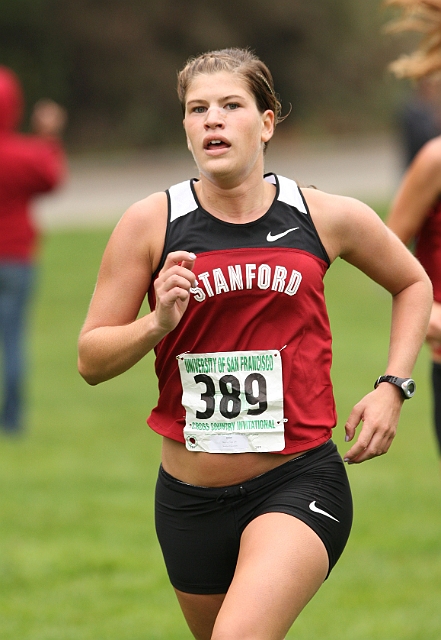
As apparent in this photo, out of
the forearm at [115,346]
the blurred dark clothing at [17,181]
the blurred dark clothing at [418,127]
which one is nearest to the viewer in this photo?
the forearm at [115,346]

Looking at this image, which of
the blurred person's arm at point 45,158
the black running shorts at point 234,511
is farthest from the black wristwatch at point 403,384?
the blurred person's arm at point 45,158

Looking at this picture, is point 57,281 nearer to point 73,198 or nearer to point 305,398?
point 73,198

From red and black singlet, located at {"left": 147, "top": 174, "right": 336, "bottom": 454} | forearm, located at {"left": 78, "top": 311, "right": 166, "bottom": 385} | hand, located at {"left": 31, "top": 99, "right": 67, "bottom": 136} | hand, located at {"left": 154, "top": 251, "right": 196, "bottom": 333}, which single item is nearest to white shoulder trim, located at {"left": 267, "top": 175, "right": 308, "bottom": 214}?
red and black singlet, located at {"left": 147, "top": 174, "right": 336, "bottom": 454}

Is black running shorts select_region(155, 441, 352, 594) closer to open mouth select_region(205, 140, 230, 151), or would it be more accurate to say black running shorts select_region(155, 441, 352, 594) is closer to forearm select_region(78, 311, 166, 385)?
forearm select_region(78, 311, 166, 385)

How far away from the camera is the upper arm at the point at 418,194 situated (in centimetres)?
454

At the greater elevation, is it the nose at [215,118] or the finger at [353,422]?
the nose at [215,118]

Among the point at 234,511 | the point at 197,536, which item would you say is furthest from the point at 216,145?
the point at 197,536

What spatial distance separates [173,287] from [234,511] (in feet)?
2.64

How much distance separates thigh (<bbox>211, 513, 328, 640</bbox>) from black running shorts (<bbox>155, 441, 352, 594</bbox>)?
66mm

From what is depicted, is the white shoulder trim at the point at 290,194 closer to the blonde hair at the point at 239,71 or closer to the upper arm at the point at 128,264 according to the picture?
the blonde hair at the point at 239,71

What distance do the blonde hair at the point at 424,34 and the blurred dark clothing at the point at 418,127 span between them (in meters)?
8.65

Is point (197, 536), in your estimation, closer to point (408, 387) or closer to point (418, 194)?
point (408, 387)

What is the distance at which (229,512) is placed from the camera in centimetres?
354

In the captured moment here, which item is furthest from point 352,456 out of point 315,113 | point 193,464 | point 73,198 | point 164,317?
point 315,113
